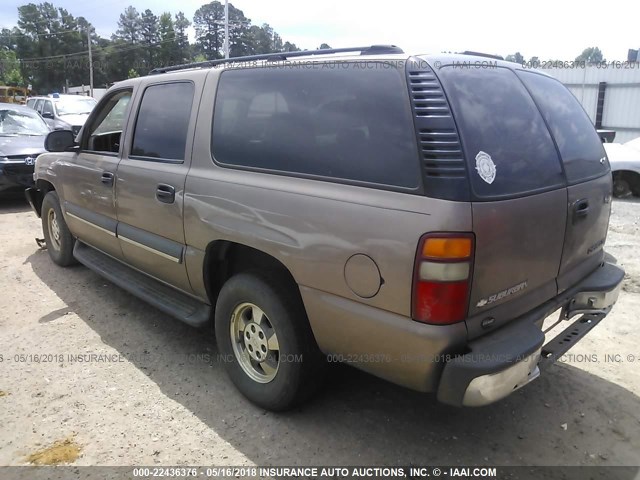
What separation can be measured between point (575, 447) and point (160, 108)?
3.43 meters

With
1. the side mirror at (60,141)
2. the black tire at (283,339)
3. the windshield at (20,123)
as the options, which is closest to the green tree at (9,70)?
the windshield at (20,123)

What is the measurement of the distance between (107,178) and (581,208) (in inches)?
135

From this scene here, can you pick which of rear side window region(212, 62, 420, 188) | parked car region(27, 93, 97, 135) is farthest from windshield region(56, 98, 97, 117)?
rear side window region(212, 62, 420, 188)

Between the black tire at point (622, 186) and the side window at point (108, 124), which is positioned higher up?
the side window at point (108, 124)

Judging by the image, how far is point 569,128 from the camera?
2928 millimetres

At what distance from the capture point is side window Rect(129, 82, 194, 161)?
3.36 metres

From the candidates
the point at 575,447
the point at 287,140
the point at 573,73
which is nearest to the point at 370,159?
the point at 287,140

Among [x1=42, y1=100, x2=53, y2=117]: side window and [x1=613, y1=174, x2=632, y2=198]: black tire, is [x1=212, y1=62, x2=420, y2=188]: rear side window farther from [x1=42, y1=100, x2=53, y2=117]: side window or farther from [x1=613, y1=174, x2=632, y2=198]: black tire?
[x1=42, y1=100, x2=53, y2=117]: side window

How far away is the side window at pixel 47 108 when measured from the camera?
14.3 metres

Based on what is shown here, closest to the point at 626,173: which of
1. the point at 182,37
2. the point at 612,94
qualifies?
the point at 612,94

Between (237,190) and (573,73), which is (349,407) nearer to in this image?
(237,190)

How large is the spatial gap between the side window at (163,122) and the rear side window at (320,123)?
14.2 inches

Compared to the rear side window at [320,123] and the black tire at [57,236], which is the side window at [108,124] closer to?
the black tire at [57,236]

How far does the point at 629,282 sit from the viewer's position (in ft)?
16.3
